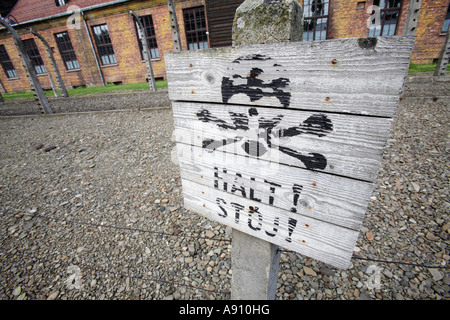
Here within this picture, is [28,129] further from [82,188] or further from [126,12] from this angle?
[126,12]

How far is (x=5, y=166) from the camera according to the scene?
4469mm

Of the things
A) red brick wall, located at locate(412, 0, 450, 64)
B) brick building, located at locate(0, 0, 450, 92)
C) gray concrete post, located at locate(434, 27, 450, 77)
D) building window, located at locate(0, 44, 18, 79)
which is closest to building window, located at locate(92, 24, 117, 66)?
brick building, located at locate(0, 0, 450, 92)

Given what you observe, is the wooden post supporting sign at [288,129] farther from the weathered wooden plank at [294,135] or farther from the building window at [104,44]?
the building window at [104,44]

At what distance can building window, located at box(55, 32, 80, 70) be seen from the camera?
17.2 metres

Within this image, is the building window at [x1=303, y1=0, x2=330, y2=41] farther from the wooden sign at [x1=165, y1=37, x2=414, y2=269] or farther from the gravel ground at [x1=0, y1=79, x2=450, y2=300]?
the wooden sign at [x1=165, y1=37, x2=414, y2=269]

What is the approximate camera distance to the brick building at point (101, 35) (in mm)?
14227

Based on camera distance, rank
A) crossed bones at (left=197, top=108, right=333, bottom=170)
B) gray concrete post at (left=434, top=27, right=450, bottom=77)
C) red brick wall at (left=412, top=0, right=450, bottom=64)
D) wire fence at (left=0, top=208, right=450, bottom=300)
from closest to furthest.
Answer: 1. crossed bones at (left=197, top=108, right=333, bottom=170)
2. wire fence at (left=0, top=208, right=450, bottom=300)
3. gray concrete post at (left=434, top=27, right=450, bottom=77)
4. red brick wall at (left=412, top=0, right=450, bottom=64)

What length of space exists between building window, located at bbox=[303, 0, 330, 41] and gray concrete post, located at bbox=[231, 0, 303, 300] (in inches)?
573

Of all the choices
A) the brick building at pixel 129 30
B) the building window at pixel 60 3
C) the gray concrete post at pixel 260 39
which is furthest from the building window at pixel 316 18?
the building window at pixel 60 3

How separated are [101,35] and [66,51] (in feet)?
13.9

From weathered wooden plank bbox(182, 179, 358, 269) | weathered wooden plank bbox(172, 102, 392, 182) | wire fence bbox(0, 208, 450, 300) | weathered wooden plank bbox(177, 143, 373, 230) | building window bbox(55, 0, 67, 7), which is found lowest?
wire fence bbox(0, 208, 450, 300)
